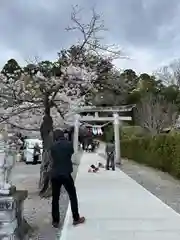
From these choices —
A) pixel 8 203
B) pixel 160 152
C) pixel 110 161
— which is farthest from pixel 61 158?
pixel 110 161

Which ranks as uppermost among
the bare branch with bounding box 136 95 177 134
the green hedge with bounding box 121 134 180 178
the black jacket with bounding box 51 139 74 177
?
the bare branch with bounding box 136 95 177 134

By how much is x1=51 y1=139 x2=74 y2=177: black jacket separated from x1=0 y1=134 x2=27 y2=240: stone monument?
0.91 m

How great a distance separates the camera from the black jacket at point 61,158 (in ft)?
28.2

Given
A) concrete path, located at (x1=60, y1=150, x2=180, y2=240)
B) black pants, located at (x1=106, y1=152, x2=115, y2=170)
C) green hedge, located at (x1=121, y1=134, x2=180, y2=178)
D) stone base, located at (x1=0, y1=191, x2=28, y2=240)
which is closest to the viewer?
stone base, located at (x1=0, y1=191, x2=28, y2=240)

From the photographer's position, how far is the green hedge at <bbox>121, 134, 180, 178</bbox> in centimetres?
2064

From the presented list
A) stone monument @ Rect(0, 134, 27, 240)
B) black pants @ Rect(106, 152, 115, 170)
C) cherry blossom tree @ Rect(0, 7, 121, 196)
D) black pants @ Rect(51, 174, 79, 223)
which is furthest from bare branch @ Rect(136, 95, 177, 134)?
stone monument @ Rect(0, 134, 27, 240)

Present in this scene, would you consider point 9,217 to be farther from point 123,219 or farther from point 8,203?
point 123,219

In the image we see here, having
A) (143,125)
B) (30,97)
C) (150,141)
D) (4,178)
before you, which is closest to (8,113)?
(30,97)

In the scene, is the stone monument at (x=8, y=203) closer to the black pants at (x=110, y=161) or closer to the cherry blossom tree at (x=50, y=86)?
the cherry blossom tree at (x=50, y=86)

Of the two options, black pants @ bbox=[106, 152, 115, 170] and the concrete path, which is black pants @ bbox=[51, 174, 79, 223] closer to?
the concrete path

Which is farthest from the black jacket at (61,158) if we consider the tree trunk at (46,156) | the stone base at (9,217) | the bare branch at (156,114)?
the bare branch at (156,114)

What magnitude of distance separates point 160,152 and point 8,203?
18.8 metres

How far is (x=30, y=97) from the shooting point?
17.9 meters

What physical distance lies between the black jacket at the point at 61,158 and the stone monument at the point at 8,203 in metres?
0.91
